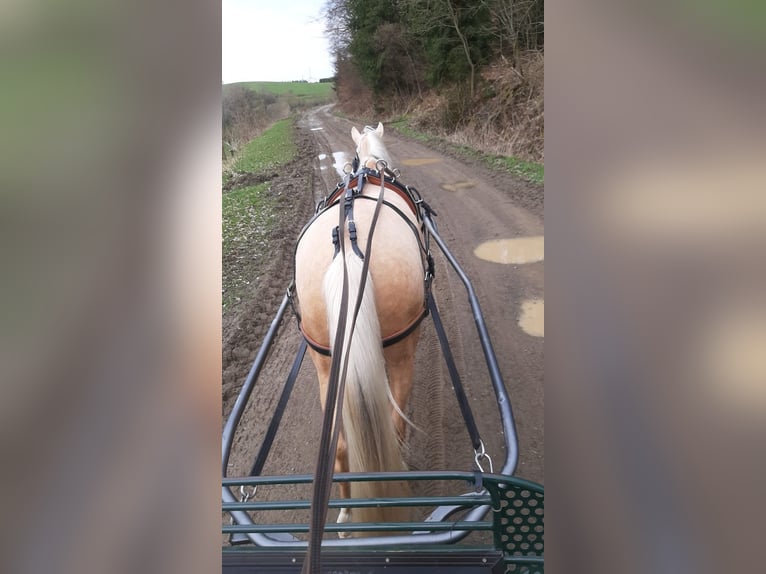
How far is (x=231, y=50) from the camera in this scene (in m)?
0.71

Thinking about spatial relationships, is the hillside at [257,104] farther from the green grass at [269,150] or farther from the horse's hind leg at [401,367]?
the horse's hind leg at [401,367]

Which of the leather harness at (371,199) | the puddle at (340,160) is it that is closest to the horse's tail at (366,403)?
the leather harness at (371,199)

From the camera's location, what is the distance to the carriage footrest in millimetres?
693

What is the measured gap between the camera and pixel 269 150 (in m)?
0.94

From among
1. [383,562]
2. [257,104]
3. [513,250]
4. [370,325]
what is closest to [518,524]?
[383,562]

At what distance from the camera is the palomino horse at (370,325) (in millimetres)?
1006

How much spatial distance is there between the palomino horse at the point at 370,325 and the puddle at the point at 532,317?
0.35m

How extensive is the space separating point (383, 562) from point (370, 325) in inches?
19.7
